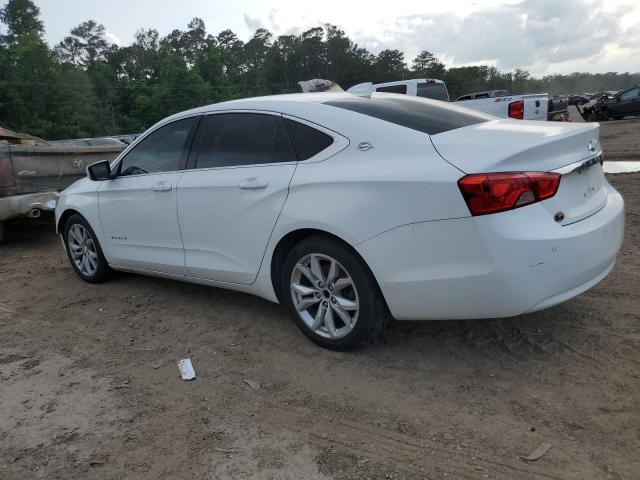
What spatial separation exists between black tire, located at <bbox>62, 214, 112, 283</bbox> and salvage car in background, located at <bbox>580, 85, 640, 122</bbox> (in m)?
25.0

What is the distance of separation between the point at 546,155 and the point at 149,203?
10.1 ft

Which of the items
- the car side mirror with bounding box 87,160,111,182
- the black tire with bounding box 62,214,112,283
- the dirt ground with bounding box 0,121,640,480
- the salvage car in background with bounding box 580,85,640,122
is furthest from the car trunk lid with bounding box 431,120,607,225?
the salvage car in background with bounding box 580,85,640,122

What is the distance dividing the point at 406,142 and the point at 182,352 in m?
2.08

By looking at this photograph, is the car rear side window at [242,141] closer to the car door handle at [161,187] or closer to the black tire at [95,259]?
the car door handle at [161,187]

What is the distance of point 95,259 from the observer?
5.43m

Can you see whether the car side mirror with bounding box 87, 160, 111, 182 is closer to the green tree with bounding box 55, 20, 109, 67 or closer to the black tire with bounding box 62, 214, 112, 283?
the black tire with bounding box 62, 214, 112, 283

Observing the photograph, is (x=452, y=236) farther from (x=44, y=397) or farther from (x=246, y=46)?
(x=246, y=46)

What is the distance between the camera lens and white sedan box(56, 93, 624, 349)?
9.39 ft

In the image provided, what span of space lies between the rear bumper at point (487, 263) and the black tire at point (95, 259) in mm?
3182

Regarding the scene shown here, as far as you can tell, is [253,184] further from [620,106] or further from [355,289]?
[620,106]

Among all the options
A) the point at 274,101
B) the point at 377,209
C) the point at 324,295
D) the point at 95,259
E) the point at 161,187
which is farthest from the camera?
the point at 95,259

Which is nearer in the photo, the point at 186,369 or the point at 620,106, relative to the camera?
the point at 186,369

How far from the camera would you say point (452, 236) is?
9.50ft

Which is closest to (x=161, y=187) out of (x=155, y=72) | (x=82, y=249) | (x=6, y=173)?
(x=82, y=249)
